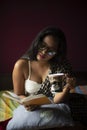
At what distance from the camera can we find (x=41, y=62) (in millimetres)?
1697

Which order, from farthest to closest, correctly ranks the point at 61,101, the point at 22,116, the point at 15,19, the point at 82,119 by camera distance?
the point at 15,19, the point at 82,119, the point at 61,101, the point at 22,116

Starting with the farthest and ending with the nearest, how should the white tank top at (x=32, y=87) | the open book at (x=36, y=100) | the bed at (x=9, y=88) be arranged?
1. the white tank top at (x=32, y=87)
2. the bed at (x=9, y=88)
3. the open book at (x=36, y=100)

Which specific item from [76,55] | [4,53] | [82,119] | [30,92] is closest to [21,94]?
[30,92]

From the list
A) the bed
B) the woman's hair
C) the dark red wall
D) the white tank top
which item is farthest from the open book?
the dark red wall

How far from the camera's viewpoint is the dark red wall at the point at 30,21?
2.86m

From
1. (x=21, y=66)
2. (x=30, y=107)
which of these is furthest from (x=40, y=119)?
(x=21, y=66)

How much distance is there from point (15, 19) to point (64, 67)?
1.44 meters

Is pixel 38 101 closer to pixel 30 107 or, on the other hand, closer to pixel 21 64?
pixel 30 107

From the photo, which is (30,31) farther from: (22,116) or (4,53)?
(22,116)

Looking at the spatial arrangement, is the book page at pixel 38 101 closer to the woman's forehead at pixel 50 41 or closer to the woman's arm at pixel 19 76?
the woman's arm at pixel 19 76

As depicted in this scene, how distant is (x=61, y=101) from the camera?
1.45 meters

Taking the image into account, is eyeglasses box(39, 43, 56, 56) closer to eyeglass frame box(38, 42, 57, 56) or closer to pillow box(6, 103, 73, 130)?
eyeglass frame box(38, 42, 57, 56)

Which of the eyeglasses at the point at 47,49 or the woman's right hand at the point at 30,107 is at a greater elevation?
the eyeglasses at the point at 47,49

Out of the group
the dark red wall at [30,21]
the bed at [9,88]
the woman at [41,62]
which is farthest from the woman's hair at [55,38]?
the dark red wall at [30,21]
